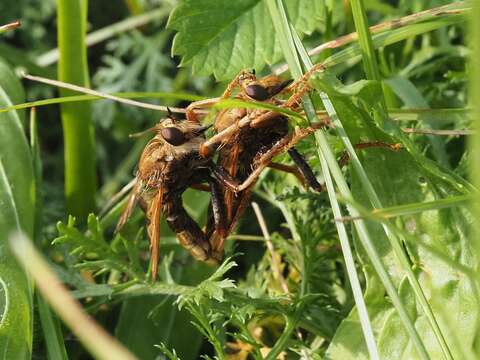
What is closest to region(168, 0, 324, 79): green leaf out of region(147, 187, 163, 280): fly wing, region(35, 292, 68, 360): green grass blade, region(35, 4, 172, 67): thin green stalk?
region(147, 187, 163, 280): fly wing

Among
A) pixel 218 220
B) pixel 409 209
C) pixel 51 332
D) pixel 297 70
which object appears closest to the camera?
pixel 409 209

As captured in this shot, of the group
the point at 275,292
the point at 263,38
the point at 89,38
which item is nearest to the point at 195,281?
the point at 275,292

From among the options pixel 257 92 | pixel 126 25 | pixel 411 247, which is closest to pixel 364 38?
pixel 257 92

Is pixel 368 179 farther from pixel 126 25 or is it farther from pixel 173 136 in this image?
pixel 126 25

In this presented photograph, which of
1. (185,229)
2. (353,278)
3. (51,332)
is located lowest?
(51,332)

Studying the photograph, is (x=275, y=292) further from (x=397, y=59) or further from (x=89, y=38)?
(x=89, y=38)

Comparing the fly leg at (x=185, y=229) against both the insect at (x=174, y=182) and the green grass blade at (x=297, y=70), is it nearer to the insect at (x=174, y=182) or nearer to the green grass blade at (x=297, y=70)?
the insect at (x=174, y=182)
